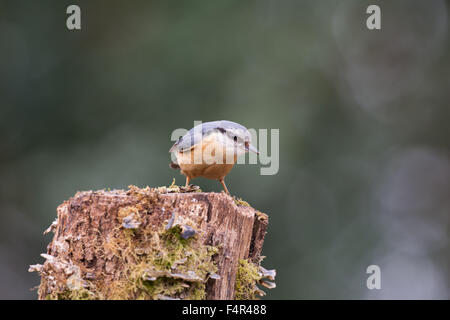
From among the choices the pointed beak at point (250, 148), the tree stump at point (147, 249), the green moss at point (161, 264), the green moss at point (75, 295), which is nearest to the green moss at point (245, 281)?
the tree stump at point (147, 249)

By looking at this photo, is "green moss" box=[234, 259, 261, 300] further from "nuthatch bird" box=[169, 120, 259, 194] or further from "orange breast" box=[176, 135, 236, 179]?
"orange breast" box=[176, 135, 236, 179]

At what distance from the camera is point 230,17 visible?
8195 millimetres

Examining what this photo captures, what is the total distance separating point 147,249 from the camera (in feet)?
7.57

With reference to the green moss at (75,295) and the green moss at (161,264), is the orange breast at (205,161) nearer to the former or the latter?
the green moss at (161,264)

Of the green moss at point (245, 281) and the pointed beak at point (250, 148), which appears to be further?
the pointed beak at point (250, 148)

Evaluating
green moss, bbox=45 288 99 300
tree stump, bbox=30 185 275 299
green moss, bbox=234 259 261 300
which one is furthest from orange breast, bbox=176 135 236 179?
green moss, bbox=45 288 99 300

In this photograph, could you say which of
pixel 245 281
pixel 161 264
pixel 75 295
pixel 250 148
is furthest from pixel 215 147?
pixel 75 295

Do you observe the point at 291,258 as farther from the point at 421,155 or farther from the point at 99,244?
the point at 99,244

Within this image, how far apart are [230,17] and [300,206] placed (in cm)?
337

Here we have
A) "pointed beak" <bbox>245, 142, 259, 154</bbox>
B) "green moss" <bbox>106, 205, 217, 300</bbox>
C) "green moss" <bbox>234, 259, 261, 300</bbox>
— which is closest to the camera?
"green moss" <bbox>106, 205, 217, 300</bbox>

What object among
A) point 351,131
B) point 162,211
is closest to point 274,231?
point 351,131

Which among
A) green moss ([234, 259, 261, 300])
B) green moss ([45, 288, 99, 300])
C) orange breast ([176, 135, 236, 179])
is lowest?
Answer: green moss ([45, 288, 99, 300])

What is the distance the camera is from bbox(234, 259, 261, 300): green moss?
8.27 feet

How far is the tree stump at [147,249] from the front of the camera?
2246 millimetres
